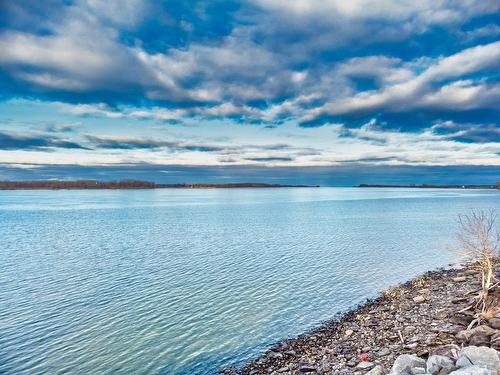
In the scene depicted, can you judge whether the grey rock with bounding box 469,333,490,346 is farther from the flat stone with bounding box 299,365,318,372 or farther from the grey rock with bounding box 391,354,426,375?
the flat stone with bounding box 299,365,318,372

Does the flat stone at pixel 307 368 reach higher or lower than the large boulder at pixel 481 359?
lower

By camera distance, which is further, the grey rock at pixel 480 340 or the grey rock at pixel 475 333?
the grey rock at pixel 475 333

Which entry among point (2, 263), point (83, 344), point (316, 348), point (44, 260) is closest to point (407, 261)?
point (316, 348)

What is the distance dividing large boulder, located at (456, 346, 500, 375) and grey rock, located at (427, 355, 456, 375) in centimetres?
22

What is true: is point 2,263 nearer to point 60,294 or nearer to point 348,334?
point 60,294

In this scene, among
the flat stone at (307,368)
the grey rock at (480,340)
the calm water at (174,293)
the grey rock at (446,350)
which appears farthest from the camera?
the calm water at (174,293)

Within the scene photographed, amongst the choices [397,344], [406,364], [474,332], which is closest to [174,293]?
[397,344]

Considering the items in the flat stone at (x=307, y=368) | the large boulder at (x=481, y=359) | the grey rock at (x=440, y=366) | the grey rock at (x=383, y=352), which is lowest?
the flat stone at (x=307, y=368)

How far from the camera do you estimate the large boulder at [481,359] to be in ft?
30.8

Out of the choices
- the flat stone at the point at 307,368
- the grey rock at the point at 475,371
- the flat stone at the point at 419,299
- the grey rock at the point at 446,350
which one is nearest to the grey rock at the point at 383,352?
the grey rock at the point at 446,350

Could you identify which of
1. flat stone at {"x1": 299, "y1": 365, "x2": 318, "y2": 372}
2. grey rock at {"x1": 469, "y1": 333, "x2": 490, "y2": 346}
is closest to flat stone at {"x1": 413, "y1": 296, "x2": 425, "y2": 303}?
grey rock at {"x1": 469, "y1": 333, "x2": 490, "y2": 346}

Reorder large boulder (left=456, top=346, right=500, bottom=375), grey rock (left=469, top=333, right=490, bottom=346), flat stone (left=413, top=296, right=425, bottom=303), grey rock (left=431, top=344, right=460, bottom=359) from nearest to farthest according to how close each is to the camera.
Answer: large boulder (left=456, top=346, right=500, bottom=375)
grey rock (left=431, top=344, right=460, bottom=359)
grey rock (left=469, top=333, right=490, bottom=346)
flat stone (left=413, top=296, right=425, bottom=303)

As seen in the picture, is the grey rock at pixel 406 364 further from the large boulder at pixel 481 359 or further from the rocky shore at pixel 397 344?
the large boulder at pixel 481 359

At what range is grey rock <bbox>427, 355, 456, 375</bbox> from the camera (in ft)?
32.1
